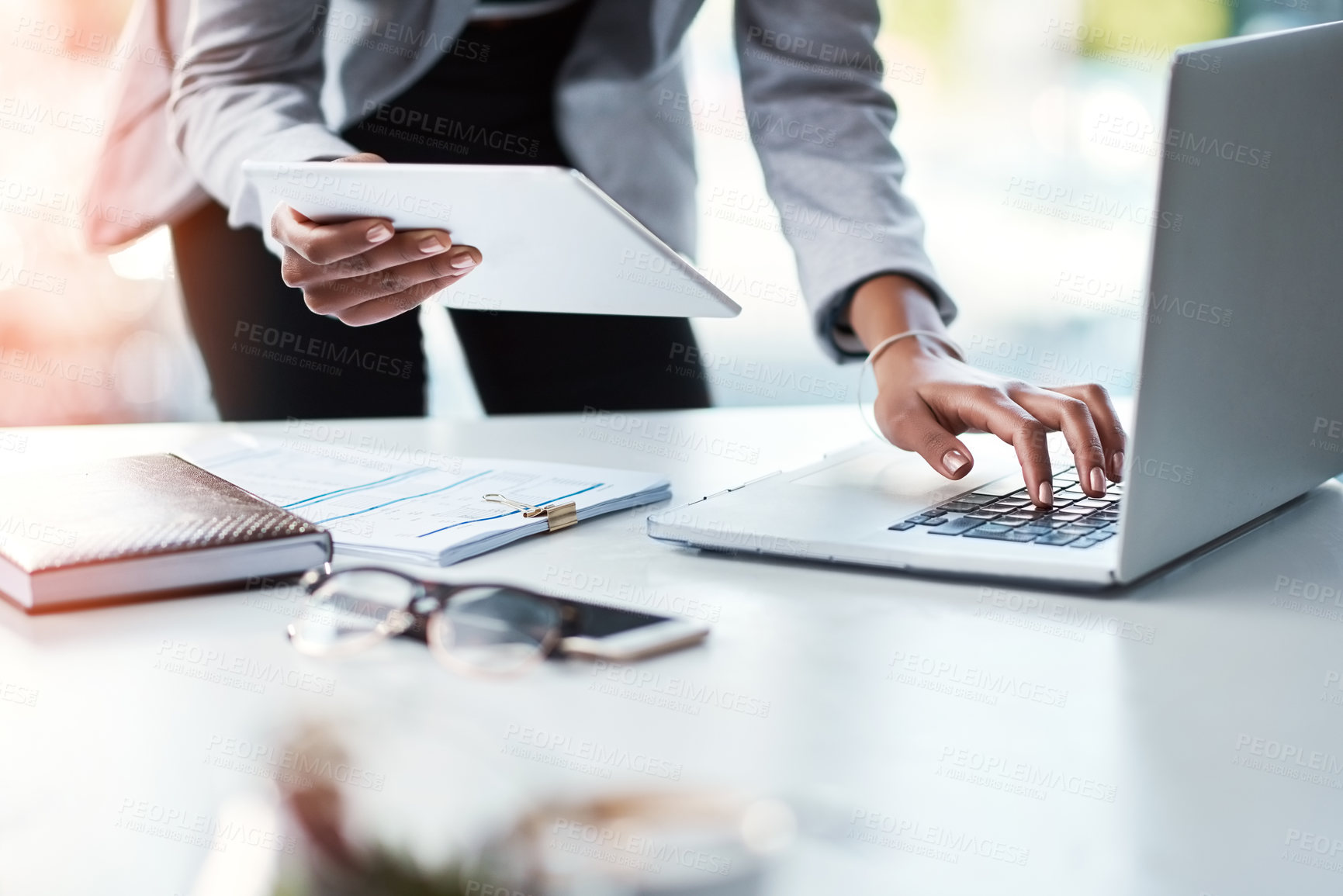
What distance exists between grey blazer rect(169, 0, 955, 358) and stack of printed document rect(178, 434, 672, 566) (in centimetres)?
30

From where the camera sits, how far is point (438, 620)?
61 centimetres

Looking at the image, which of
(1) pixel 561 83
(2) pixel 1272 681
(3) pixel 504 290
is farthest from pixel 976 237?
(2) pixel 1272 681

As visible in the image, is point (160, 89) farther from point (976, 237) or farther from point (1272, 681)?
point (976, 237)

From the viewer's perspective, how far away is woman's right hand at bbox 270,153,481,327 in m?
0.89

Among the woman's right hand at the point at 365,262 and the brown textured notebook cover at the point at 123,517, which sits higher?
the woman's right hand at the point at 365,262

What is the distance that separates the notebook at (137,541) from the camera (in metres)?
0.70

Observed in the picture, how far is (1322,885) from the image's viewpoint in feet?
1.35

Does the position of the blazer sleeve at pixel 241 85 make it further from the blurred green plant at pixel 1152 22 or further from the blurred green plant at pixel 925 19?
the blurred green plant at pixel 1152 22

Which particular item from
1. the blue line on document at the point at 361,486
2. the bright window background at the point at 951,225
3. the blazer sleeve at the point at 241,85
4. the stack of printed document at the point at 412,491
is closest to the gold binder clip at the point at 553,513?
the stack of printed document at the point at 412,491

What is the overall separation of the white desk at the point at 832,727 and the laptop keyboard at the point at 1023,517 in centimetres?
5

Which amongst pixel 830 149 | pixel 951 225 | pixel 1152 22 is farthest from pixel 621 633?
pixel 1152 22

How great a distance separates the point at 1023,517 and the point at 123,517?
0.61 m

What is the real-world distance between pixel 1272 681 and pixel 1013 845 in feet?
0.78

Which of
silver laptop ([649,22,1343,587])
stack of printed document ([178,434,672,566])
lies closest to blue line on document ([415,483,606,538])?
stack of printed document ([178,434,672,566])
